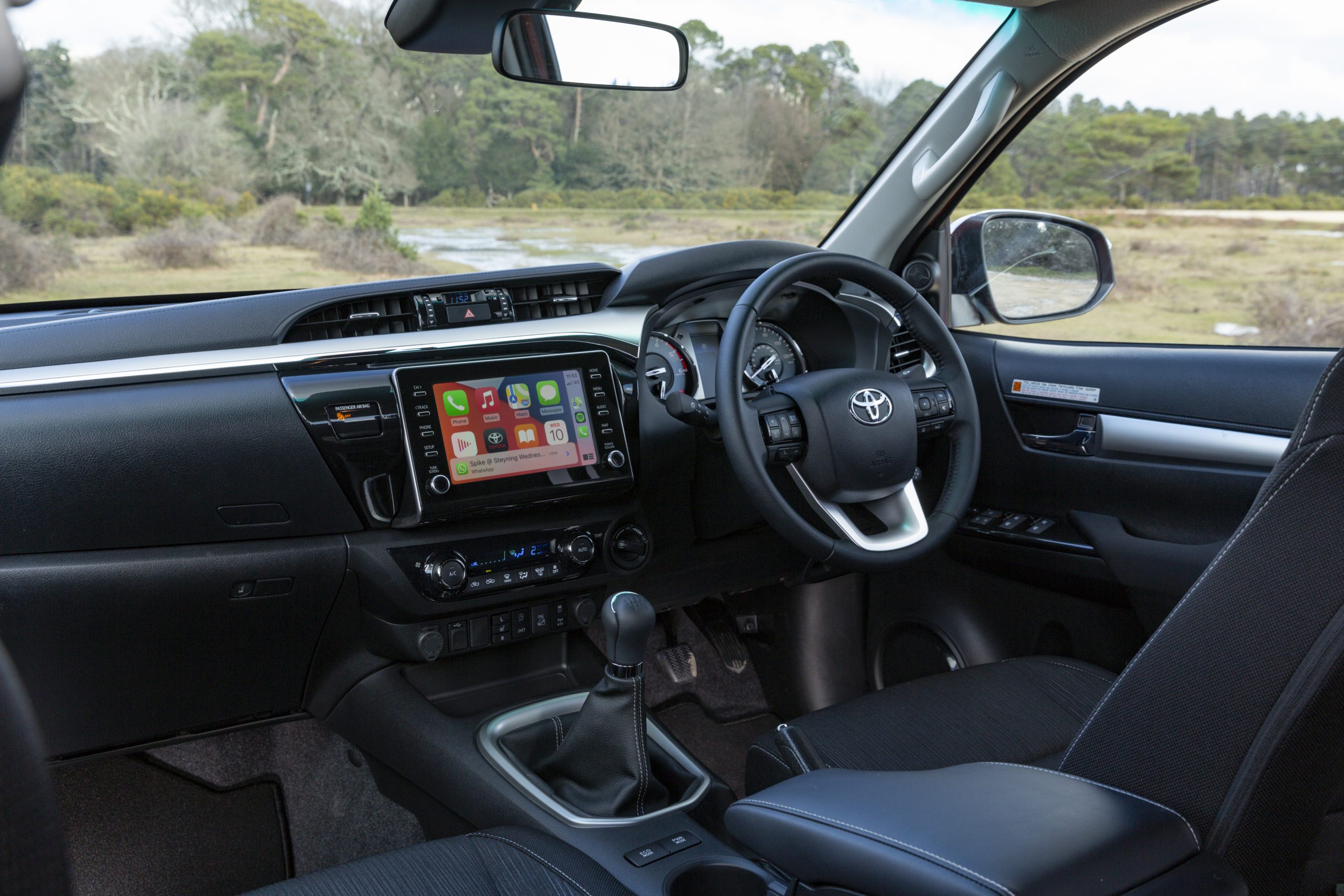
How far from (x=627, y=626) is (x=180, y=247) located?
1.49 meters

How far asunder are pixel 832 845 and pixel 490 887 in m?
0.57

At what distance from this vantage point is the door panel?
204cm

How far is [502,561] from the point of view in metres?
2.01

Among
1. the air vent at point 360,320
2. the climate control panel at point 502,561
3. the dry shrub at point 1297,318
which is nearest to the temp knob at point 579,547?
the climate control panel at point 502,561

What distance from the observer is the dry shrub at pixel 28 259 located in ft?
6.86

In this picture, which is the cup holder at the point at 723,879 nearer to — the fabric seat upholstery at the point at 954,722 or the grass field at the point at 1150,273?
the fabric seat upholstery at the point at 954,722

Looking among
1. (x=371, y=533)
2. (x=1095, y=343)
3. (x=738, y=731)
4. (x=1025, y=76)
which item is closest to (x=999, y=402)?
(x=1095, y=343)

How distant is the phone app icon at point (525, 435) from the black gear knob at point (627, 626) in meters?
0.35

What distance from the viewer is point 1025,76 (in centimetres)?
227

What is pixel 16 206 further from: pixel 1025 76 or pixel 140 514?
pixel 1025 76

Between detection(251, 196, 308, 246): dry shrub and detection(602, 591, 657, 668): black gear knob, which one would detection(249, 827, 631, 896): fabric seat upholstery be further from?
detection(251, 196, 308, 246): dry shrub

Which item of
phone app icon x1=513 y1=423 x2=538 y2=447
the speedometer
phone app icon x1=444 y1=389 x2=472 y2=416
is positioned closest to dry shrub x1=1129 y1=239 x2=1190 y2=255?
the speedometer

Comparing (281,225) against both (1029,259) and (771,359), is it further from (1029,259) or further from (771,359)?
(1029,259)

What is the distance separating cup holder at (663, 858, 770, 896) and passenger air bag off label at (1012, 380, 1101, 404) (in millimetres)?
1247
